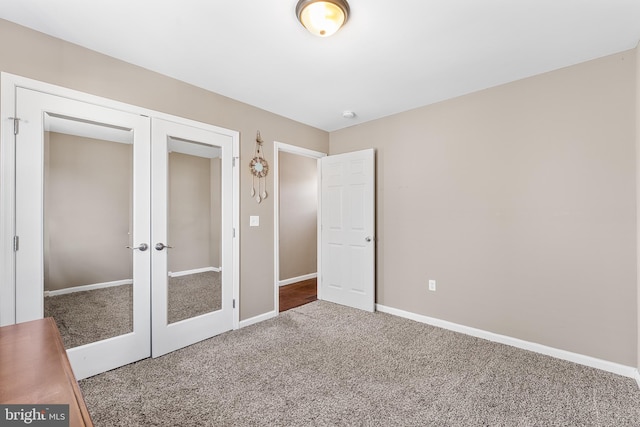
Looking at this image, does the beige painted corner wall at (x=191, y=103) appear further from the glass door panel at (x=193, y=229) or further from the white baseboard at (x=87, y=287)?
the white baseboard at (x=87, y=287)

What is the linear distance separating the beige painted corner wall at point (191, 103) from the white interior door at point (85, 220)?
0.19 metres

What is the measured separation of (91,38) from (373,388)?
3.22 meters

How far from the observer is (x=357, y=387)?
2.09 m

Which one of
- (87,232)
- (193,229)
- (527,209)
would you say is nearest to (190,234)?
(193,229)

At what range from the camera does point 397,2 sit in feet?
5.70

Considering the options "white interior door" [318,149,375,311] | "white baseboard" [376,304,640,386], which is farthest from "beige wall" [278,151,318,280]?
"white baseboard" [376,304,640,386]

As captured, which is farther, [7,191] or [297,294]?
[297,294]

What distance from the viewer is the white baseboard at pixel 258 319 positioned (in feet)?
10.5

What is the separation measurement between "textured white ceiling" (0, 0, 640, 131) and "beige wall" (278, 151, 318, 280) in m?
2.32

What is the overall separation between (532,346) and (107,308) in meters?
3.64

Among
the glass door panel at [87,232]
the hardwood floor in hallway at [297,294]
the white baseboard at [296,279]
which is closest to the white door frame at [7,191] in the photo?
the glass door panel at [87,232]

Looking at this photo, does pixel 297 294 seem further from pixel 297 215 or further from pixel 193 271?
pixel 193 271

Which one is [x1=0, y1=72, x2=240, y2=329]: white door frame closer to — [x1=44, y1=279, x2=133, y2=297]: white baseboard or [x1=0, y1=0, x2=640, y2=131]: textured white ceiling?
[x1=44, y1=279, x2=133, y2=297]: white baseboard

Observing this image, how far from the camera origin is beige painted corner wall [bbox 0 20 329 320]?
79.0 inches
